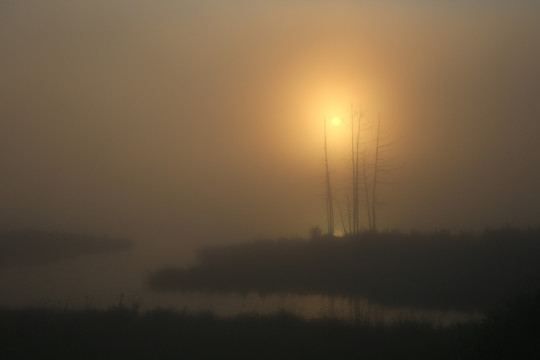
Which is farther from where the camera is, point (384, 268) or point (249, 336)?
point (384, 268)

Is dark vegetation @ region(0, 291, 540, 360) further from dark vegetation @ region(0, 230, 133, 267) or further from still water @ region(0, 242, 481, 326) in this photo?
dark vegetation @ region(0, 230, 133, 267)

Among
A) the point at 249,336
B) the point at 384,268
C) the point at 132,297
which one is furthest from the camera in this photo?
the point at 384,268

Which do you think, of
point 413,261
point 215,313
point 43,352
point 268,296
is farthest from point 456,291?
point 43,352

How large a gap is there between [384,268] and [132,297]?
730cm

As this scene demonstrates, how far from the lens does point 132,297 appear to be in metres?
13.2

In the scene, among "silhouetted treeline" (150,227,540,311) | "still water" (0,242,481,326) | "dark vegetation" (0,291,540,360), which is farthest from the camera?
"silhouetted treeline" (150,227,540,311)

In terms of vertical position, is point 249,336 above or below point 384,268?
below

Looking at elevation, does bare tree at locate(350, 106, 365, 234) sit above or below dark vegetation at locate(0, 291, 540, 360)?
above

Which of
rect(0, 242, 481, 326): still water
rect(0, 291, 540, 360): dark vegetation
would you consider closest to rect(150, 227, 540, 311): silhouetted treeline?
rect(0, 242, 481, 326): still water

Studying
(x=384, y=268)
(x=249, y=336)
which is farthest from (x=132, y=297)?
(x=384, y=268)

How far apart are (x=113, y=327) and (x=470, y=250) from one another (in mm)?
11076

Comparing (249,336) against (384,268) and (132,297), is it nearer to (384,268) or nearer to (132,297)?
(132,297)

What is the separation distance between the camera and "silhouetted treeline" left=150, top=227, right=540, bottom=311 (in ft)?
45.5

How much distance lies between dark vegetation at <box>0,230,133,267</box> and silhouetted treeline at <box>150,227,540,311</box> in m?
3.43
